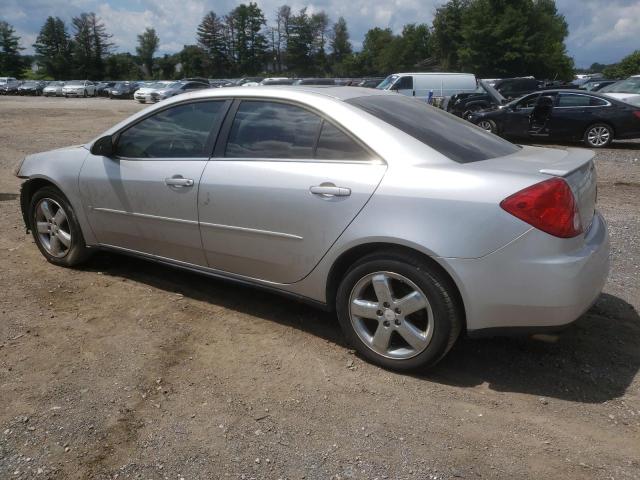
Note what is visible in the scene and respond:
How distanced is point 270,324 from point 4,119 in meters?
22.3

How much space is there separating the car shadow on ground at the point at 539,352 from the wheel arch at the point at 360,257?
424 mm

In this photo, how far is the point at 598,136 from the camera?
13.5 meters

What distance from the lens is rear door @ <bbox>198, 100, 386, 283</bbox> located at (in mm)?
3207

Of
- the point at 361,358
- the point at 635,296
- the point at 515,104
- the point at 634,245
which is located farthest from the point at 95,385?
the point at 515,104

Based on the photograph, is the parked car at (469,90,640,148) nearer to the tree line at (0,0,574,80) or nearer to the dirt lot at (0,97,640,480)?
the dirt lot at (0,97,640,480)

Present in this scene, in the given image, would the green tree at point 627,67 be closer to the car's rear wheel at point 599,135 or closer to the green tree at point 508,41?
the green tree at point 508,41

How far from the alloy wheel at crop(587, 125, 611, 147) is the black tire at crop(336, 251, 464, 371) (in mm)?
12231

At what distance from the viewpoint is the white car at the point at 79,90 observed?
49281mm

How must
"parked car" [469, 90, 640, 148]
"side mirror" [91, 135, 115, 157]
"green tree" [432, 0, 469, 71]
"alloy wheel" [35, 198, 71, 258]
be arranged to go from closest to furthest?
"side mirror" [91, 135, 115, 157], "alloy wheel" [35, 198, 71, 258], "parked car" [469, 90, 640, 148], "green tree" [432, 0, 469, 71]

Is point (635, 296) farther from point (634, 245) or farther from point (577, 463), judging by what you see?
point (577, 463)

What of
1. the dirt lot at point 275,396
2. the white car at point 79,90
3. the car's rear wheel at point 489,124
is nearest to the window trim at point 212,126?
the dirt lot at point 275,396

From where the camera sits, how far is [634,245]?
549 cm

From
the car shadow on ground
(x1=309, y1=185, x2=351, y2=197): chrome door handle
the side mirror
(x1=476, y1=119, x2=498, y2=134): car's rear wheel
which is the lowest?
(x1=476, y1=119, x2=498, y2=134): car's rear wheel

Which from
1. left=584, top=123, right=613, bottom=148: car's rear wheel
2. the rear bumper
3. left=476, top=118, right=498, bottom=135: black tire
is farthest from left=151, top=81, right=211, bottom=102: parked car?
the rear bumper
